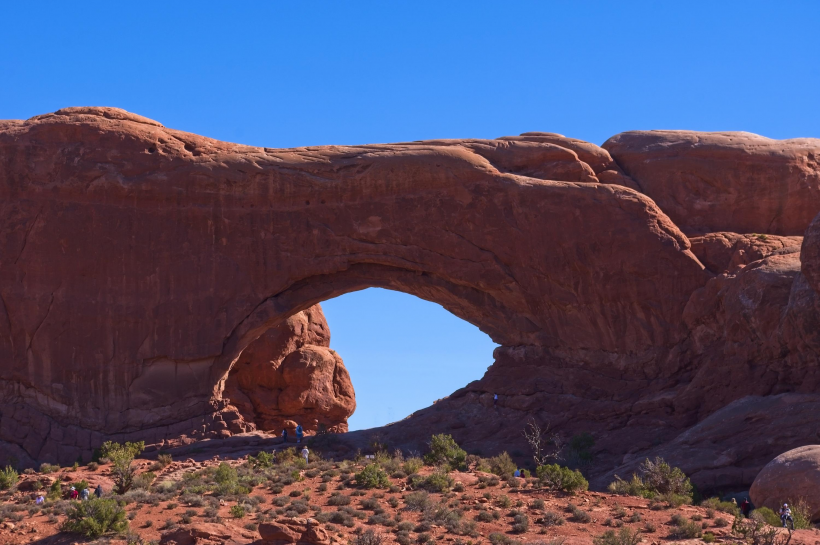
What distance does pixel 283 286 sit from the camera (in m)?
31.3

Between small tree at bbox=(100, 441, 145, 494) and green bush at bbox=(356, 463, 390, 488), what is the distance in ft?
17.1

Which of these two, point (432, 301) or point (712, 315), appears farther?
point (432, 301)

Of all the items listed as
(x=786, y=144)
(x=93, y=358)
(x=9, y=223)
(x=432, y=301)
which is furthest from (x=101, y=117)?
(x=786, y=144)

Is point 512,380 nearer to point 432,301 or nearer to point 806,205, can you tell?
point 432,301

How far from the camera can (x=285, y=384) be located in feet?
118

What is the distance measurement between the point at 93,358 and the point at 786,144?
22.0 m

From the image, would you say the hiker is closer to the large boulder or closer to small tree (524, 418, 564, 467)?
small tree (524, 418, 564, 467)

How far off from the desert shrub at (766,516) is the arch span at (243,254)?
9987mm

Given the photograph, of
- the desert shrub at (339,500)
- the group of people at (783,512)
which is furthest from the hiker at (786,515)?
the desert shrub at (339,500)

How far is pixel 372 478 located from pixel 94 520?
6.13m

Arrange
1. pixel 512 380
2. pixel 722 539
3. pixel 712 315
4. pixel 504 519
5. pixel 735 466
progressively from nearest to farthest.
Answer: pixel 722 539 < pixel 504 519 < pixel 735 466 < pixel 712 315 < pixel 512 380

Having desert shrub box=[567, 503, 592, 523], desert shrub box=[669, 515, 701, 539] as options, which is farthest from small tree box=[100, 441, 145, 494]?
desert shrub box=[669, 515, 701, 539]

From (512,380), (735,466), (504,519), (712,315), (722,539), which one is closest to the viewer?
(722,539)

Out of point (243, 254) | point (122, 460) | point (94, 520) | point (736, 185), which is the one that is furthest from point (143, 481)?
point (736, 185)
